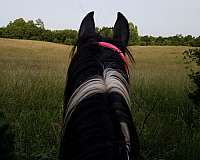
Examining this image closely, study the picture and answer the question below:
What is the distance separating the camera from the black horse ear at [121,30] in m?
2.09

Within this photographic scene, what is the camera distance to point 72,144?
142cm

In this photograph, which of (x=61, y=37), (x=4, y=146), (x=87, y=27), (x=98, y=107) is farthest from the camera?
(x=61, y=37)

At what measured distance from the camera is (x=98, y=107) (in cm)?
139

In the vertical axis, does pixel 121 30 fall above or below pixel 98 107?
above

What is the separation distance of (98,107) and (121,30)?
84cm

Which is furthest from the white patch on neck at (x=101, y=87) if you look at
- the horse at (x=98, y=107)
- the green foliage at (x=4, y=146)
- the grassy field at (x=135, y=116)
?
the green foliage at (x=4, y=146)

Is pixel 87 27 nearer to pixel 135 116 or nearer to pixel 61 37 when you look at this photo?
pixel 135 116

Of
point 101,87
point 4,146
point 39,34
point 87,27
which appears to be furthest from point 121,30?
point 39,34

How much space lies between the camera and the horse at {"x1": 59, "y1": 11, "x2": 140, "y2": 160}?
1.26 meters

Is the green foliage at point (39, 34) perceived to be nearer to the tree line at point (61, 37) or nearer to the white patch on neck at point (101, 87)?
the tree line at point (61, 37)

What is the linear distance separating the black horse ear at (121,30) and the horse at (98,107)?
0.58 ft

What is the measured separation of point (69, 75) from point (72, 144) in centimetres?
48

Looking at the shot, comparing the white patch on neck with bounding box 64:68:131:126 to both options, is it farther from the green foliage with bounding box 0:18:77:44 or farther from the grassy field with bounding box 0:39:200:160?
the green foliage with bounding box 0:18:77:44

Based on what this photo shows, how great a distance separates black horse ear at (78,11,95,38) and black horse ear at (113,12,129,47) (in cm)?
16
